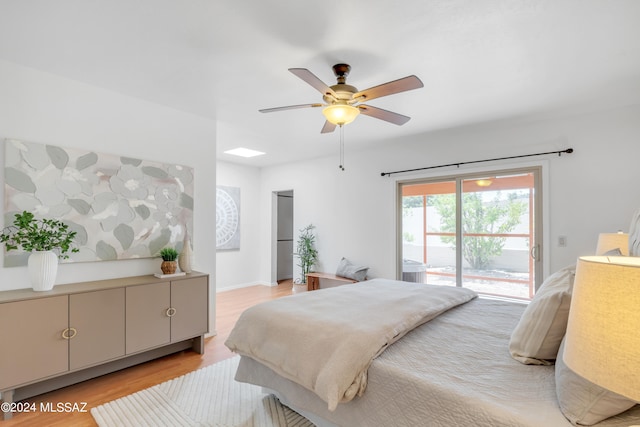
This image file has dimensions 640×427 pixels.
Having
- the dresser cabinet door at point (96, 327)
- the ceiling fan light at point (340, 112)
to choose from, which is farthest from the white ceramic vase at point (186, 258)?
the ceiling fan light at point (340, 112)

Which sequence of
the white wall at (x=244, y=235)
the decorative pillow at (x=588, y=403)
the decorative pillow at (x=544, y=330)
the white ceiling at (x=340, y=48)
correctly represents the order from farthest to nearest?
1. the white wall at (x=244, y=235)
2. the white ceiling at (x=340, y=48)
3. the decorative pillow at (x=544, y=330)
4. the decorative pillow at (x=588, y=403)

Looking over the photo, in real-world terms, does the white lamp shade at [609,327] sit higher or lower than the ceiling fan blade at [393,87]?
lower

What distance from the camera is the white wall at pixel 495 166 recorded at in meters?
3.16

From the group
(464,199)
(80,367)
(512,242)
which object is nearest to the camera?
(80,367)

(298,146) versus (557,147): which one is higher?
(298,146)

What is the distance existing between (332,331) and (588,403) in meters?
1.09

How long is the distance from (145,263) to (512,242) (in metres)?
4.12

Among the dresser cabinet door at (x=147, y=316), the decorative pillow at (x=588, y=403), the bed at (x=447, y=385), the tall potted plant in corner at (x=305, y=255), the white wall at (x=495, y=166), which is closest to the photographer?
the decorative pillow at (x=588, y=403)

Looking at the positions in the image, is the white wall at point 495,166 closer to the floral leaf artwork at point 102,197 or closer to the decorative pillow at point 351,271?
the decorative pillow at point 351,271

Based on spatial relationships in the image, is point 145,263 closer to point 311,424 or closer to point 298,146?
point 311,424

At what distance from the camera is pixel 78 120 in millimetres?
2730

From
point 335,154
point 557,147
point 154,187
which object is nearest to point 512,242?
point 557,147

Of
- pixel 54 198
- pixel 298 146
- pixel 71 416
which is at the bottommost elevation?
pixel 71 416

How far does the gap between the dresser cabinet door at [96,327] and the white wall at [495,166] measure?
3363 millimetres
